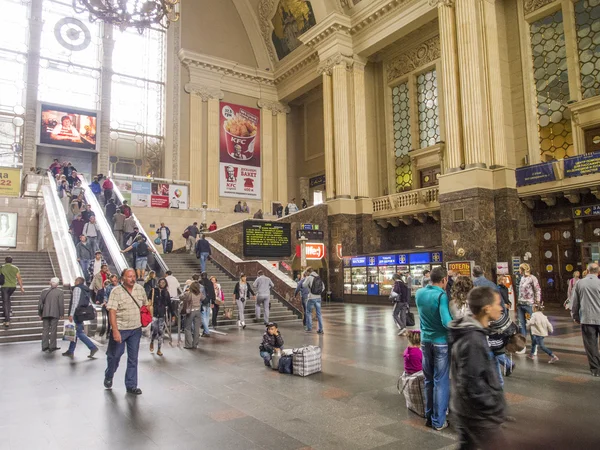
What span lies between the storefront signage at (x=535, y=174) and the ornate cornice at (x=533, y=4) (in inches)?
259

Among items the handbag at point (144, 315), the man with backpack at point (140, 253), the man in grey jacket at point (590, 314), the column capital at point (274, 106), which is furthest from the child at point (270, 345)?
the column capital at point (274, 106)

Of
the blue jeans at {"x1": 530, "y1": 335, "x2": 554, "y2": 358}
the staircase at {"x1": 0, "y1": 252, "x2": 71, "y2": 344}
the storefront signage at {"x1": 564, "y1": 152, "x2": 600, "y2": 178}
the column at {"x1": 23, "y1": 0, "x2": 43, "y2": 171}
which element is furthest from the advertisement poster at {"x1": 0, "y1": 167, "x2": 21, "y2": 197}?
the storefront signage at {"x1": 564, "y1": 152, "x2": 600, "y2": 178}

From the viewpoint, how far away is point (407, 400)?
4730mm

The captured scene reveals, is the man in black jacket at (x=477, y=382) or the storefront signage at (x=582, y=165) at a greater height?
the storefront signage at (x=582, y=165)

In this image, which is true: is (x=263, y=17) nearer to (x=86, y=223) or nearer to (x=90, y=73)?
(x=90, y=73)

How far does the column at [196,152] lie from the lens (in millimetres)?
27219

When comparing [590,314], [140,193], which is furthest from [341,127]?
[590,314]

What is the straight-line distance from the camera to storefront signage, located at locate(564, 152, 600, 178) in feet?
47.5

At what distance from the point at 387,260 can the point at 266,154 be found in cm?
1350

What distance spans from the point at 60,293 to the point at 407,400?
6.88 meters

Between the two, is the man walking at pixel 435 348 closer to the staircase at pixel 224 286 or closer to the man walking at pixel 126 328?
the man walking at pixel 126 328

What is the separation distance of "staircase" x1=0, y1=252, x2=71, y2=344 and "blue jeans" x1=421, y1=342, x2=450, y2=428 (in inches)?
336

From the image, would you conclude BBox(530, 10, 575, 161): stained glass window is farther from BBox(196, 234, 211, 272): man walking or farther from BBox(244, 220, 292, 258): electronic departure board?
BBox(196, 234, 211, 272): man walking

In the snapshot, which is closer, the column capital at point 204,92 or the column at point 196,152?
the column at point 196,152
